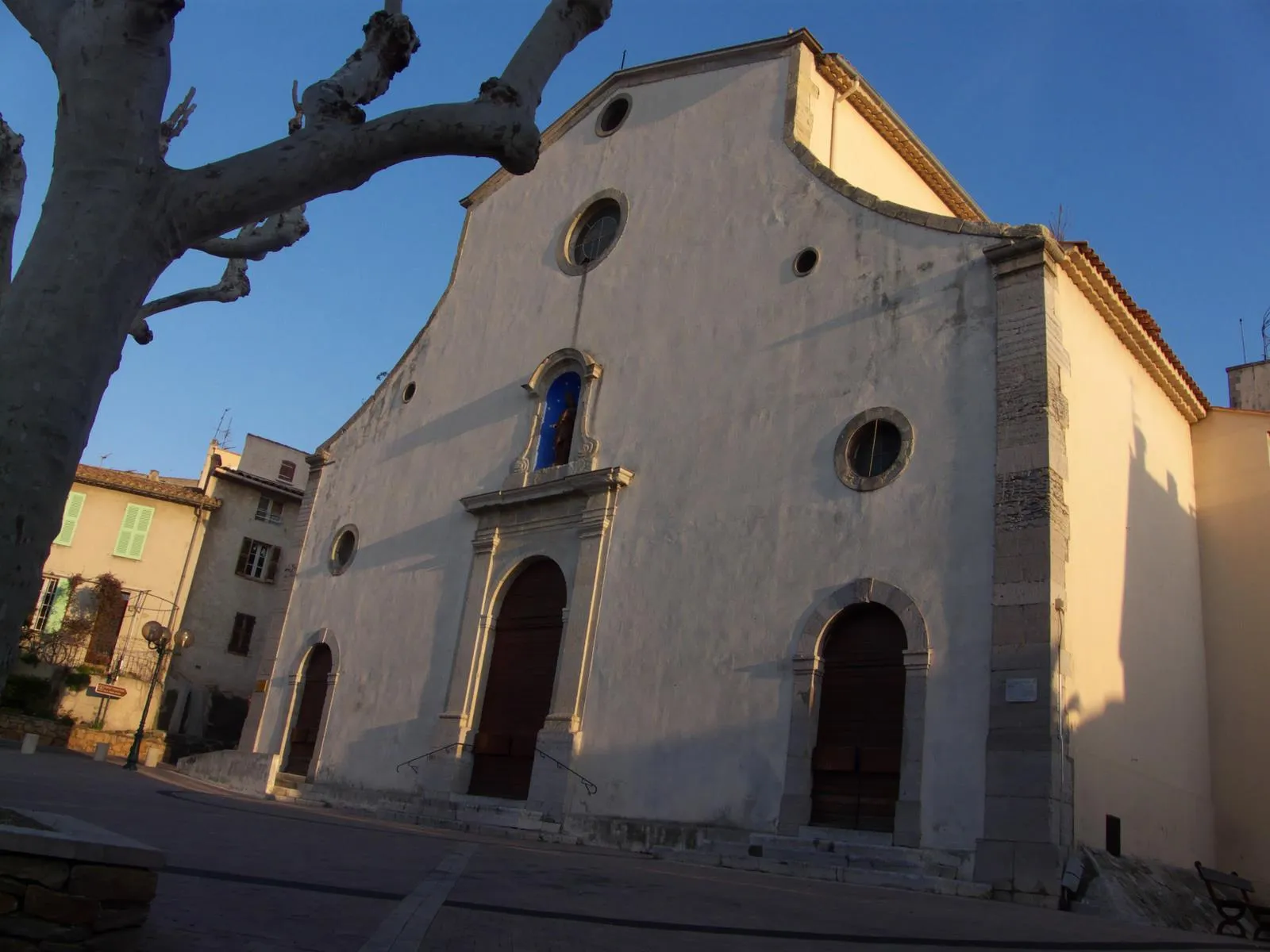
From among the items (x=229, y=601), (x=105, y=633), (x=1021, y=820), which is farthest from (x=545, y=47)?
(x=229, y=601)

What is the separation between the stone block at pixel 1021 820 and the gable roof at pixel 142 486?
85.3 ft

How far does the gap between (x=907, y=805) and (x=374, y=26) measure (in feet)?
27.1

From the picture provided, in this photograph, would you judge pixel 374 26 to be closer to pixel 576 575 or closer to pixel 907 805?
pixel 907 805

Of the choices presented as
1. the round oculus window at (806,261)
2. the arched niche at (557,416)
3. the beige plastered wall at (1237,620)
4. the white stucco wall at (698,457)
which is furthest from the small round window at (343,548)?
the beige plastered wall at (1237,620)

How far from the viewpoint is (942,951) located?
5371 millimetres

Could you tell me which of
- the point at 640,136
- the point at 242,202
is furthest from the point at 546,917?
the point at 640,136

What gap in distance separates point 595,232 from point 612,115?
2.19 metres

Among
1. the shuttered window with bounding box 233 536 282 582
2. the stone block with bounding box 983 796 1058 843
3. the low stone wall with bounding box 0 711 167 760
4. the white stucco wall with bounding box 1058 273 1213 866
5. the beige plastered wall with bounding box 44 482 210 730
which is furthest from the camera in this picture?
the shuttered window with bounding box 233 536 282 582

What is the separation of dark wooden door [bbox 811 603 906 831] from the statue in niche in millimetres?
5911

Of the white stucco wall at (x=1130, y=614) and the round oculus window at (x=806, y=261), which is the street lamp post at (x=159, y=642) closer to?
the round oculus window at (x=806, y=261)

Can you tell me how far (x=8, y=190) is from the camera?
17.0 ft

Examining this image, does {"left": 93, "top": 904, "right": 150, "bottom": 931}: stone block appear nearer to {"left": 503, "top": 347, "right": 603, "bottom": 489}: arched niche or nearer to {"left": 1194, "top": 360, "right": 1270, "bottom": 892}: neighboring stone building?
{"left": 503, "top": 347, "right": 603, "bottom": 489}: arched niche

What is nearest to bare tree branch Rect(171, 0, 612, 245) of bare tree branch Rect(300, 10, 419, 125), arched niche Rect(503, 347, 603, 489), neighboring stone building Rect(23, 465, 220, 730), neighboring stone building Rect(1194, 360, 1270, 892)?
bare tree branch Rect(300, 10, 419, 125)

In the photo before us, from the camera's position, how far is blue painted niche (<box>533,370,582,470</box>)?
650 inches
